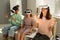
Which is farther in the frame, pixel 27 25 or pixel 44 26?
pixel 27 25

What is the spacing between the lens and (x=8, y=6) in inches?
157

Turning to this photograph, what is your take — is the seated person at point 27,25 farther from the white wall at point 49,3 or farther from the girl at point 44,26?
the white wall at point 49,3

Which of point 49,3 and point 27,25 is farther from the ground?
point 49,3

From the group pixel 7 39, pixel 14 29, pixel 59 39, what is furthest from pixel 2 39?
pixel 59 39

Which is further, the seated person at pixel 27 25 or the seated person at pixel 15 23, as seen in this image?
the seated person at pixel 15 23

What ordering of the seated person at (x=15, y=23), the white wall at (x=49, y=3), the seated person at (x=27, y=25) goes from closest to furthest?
1. the seated person at (x=27, y=25)
2. the seated person at (x=15, y=23)
3. the white wall at (x=49, y=3)

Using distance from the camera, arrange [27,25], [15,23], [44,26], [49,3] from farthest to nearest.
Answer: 1. [49,3]
2. [15,23]
3. [27,25]
4. [44,26]

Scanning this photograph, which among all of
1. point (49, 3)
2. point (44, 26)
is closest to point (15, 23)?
point (44, 26)

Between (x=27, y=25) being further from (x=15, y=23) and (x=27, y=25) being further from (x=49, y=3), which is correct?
(x=49, y=3)

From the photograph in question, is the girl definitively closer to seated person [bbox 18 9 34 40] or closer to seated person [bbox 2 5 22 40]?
seated person [bbox 18 9 34 40]

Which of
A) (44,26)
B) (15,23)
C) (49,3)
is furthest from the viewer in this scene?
(49,3)

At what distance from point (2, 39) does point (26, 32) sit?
747 mm

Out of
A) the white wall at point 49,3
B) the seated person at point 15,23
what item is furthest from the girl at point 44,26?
the white wall at point 49,3

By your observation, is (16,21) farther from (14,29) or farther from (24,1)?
(24,1)
